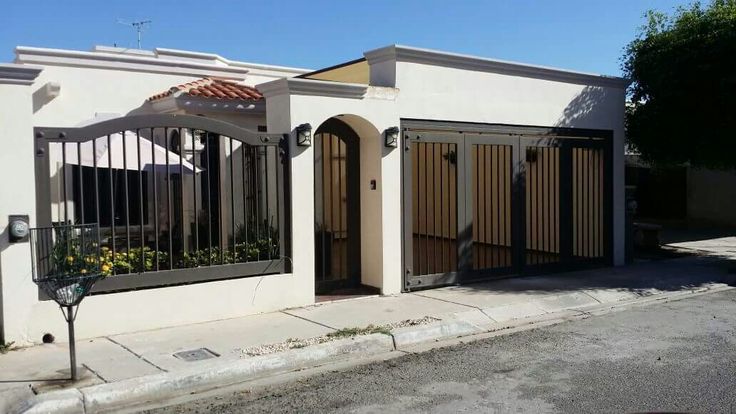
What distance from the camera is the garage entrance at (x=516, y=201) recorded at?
1053 cm

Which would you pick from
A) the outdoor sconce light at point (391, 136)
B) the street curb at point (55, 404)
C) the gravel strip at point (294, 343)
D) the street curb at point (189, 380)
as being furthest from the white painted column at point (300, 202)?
the street curb at point (55, 404)

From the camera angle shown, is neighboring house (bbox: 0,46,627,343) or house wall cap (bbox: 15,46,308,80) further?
house wall cap (bbox: 15,46,308,80)

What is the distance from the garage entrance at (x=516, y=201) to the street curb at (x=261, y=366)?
2.05 metres

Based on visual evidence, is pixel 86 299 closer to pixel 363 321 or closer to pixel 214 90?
pixel 363 321

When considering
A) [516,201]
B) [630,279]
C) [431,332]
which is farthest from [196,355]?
[630,279]

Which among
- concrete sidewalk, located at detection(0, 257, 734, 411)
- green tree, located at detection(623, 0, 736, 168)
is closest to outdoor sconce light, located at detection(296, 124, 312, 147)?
concrete sidewalk, located at detection(0, 257, 734, 411)

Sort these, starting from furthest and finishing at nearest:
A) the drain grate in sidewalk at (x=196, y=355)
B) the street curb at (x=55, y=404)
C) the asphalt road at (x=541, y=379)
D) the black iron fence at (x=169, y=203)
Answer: the black iron fence at (x=169, y=203), the drain grate in sidewalk at (x=196, y=355), the asphalt road at (x=541, y=379), the street curb at (x=55, y=404)

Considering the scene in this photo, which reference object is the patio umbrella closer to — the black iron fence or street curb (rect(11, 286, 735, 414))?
the black iron fence

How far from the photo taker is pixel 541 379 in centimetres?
620

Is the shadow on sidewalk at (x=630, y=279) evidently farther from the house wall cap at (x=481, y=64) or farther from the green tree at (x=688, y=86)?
the house wall cap at (x=481, y=64)

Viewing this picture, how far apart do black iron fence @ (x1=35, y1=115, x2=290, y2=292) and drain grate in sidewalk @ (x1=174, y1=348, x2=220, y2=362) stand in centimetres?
131

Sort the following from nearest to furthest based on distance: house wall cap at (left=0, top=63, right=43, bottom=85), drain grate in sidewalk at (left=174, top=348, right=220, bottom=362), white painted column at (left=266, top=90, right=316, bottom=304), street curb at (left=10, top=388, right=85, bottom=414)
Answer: street curb at (left=10, top=388, right=85, bottom=414), drain grate in sidewalk at (left=174, top=348, right=220, bottom=362), house wall cap at (left=0, top=63, right=43, bottom=85), white painted column at (left=266, top=90, right=316, bottom=304)

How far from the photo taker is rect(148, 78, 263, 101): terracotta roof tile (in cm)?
1176

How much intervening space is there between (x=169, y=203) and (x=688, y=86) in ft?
29.7
